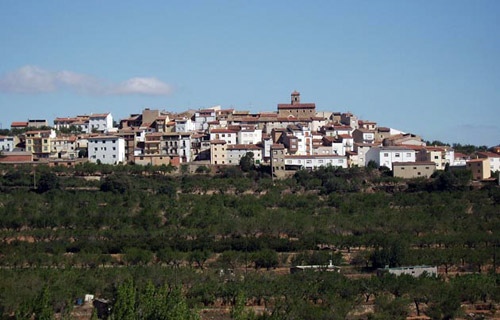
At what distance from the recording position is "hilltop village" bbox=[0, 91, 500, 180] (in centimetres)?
5438

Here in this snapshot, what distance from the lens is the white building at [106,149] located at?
55.2 metres

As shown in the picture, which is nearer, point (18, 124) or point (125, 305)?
point (125, 305)

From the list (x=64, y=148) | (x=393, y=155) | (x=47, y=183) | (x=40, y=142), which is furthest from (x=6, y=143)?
(x=393, y=155)

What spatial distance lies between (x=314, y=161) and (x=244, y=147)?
14.1 feet

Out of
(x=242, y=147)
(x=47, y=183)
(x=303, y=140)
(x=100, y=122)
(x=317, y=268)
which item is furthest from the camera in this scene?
(x=100, y=122)

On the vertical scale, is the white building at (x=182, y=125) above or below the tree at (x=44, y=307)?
above

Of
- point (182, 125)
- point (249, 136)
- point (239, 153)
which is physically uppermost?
point (182, 125)

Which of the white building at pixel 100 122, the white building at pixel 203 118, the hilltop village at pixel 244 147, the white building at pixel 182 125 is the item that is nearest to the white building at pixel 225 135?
the hilltop village at pixel 244 147

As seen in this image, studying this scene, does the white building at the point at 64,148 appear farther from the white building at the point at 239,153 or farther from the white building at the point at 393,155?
the white building at the point at 393,155

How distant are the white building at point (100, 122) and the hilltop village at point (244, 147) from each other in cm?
199

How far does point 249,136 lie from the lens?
5756 cm

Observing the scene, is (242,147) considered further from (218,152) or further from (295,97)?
(295,97)

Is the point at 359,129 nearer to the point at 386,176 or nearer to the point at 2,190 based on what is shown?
the point at 386,176

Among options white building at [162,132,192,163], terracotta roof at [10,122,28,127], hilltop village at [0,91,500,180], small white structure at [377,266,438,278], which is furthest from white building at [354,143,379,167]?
terracotta roof at [10,122,28,127]
